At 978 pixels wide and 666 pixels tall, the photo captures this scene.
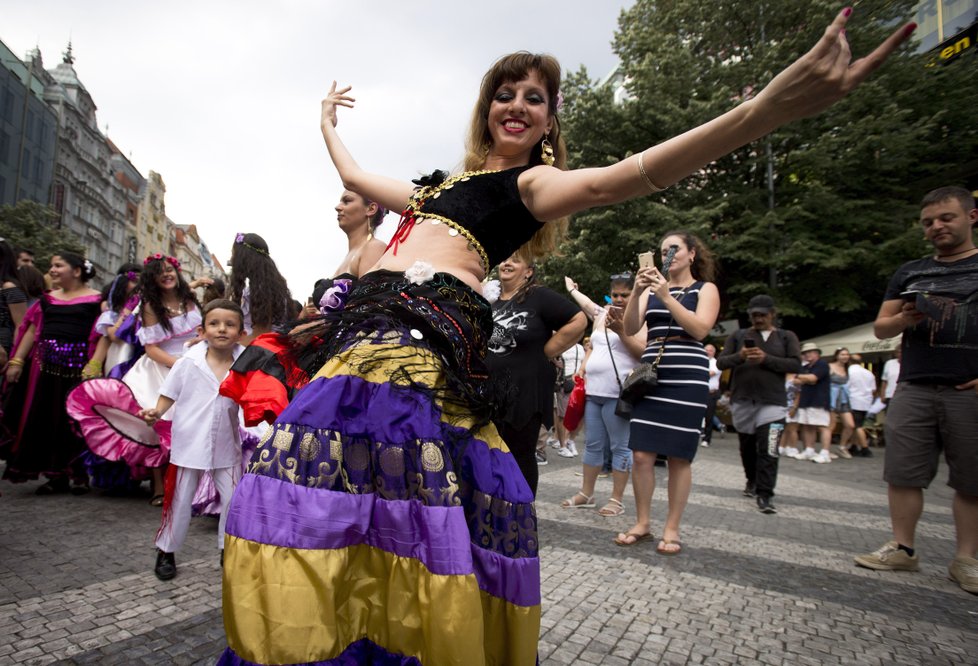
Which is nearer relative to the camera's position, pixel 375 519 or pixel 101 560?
pixel 375 519

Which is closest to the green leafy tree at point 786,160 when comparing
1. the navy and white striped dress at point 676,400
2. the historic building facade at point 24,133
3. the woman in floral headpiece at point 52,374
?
the navy and white striped dress at point 676,400

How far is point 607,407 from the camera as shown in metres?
5.48

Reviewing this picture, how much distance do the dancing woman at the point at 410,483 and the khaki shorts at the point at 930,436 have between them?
3067 millimetres

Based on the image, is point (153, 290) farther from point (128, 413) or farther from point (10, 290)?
point (10, 290)

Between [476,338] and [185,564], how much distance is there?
261 cm

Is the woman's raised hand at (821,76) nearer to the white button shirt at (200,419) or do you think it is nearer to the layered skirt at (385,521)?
the layered skirt at (385,521)

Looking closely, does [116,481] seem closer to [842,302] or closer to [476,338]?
[476,338]

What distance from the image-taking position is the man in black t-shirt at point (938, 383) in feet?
11.1

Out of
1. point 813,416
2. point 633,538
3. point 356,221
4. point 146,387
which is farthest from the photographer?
point 813,416

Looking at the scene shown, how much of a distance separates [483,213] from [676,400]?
269 cm

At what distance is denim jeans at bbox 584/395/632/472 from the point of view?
17.1ft

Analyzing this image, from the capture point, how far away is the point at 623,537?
3998mm

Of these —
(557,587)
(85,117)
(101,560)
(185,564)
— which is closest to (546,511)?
(557,587)

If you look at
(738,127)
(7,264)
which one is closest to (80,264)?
(7,264)
